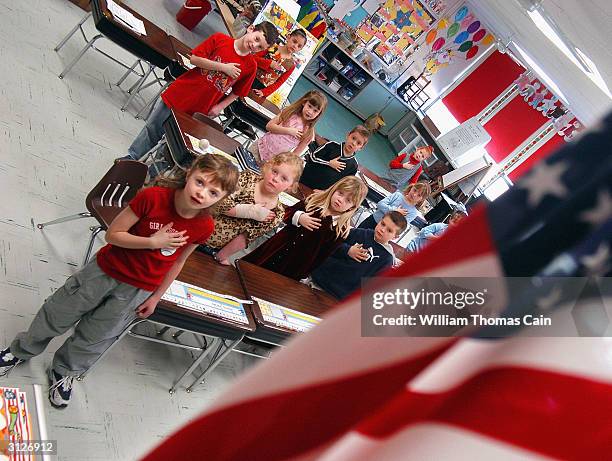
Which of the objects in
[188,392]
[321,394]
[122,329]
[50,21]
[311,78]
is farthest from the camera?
[311,78]

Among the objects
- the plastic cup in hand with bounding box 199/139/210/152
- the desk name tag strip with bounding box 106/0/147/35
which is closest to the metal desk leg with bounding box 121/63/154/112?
the desk name tag strip with bounding box 106/0/147/35

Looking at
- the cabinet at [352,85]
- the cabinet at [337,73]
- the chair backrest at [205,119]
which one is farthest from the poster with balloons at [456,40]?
the chair backrest at [205,119]

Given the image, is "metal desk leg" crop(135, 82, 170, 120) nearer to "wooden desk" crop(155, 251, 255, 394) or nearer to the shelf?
"wooden desk" crop(155, 251, 255, 394)

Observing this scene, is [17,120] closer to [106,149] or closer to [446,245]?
[106,149]

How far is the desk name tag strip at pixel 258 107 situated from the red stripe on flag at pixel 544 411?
5.60m

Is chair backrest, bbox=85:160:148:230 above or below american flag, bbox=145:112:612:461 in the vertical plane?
below

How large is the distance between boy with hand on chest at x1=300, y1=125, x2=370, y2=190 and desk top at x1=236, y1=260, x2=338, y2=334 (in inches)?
68.8

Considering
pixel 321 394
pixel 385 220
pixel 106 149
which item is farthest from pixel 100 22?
pixel 321 394

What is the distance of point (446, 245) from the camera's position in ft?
1.97

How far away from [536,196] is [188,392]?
3.33 m

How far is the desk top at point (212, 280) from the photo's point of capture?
2791mm

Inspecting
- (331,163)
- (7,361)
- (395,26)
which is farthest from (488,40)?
(7,361)

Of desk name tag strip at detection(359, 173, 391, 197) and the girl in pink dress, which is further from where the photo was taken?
desk name tag strip at detection(359, 173, 391, 197)

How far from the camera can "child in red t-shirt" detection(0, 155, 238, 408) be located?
232 cm
